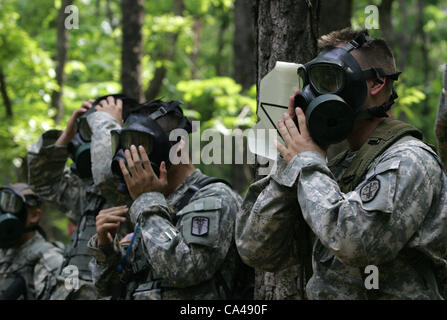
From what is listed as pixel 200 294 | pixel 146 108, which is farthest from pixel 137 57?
pixel 200 294

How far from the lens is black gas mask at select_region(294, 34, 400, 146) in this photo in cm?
260

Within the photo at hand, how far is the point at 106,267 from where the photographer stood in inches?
152

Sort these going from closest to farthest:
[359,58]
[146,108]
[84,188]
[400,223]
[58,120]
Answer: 1. [400,223]
2. [359,58]
3. [146,108]
4. [84,188]
5. [58,120]

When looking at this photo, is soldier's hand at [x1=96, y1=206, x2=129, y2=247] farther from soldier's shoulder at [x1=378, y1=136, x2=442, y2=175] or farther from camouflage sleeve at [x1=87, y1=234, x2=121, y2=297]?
soldier's shoulder at [x1=378, y1=136, x2=442, y2=175]

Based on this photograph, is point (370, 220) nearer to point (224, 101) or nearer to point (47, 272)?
point (47, 272)

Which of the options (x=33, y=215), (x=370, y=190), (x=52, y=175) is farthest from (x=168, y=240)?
(x=33, y=215)

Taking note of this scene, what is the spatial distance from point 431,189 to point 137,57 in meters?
6.26

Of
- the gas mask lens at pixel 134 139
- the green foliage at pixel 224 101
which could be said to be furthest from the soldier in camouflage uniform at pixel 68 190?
the green foliage at pixel 224 101

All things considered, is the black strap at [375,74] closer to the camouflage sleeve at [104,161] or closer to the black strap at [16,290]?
the camouflage sleeve at [104,161]

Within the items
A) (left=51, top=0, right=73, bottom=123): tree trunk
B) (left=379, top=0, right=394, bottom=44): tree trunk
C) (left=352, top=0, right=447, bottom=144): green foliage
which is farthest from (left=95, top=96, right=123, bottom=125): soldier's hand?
(left=352, top=0, right=447, bottom=144): green foliage

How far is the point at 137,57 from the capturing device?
809 cm

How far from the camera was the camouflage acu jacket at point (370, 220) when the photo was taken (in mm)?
2322
